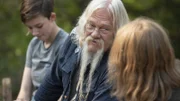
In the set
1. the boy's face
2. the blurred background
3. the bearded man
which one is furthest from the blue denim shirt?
the blurred background

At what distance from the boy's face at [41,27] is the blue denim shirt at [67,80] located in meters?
0.63

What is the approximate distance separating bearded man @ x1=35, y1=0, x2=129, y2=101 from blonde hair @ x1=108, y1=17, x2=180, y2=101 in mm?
361

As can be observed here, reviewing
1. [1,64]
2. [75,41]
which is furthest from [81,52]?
[1,64]

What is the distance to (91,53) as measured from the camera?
375 cm

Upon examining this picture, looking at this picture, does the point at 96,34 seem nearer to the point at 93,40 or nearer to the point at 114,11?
the point at 93,40

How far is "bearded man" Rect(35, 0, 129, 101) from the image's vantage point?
12.0ft

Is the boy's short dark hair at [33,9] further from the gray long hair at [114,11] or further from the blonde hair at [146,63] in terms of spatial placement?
the blonde hair at [146,63]

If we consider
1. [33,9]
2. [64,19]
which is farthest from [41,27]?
[64,19]

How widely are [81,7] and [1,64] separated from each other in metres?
1.96

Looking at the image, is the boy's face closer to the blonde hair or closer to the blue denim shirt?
the blue denim shirt

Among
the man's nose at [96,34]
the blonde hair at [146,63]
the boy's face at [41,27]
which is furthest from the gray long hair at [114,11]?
the boy's face at [41,27]

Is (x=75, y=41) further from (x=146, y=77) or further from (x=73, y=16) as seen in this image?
(x=73, y=16)

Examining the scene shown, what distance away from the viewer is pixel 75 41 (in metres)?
3.89

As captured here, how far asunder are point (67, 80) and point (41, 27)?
0.97 meters
